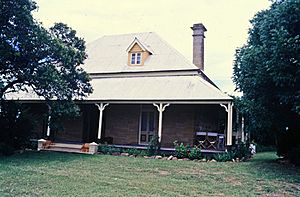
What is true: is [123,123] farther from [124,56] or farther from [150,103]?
[124,56]

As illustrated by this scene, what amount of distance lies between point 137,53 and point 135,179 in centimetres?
1409

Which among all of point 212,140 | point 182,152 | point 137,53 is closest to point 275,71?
point 182,152

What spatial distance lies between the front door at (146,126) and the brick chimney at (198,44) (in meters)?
6.05

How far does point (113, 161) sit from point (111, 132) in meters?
6.39

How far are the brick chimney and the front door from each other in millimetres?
6046

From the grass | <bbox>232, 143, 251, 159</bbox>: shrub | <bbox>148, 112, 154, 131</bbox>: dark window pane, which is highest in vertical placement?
<bbox>148, 112, 154, 131</bbox>: dark window pane

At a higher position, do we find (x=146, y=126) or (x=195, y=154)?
(x=146, y=126)

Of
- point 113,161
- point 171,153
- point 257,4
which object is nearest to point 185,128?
point 171,153

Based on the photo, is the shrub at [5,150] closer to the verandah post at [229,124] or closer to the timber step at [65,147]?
the timber step at [65,147]

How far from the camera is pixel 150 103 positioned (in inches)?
707

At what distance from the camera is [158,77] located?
2172 cm

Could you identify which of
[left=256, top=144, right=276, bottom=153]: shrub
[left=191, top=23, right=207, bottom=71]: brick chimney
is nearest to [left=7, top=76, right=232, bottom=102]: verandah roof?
[left=191, top=23, right=207, bottom=71]: brick chimney

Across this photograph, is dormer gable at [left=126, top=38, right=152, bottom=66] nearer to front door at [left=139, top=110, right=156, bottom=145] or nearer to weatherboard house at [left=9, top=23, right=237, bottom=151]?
weatherboard house at [left=9, top=23, right=237, bottom=151]

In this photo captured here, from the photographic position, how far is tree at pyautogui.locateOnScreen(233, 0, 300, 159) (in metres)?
10.6
